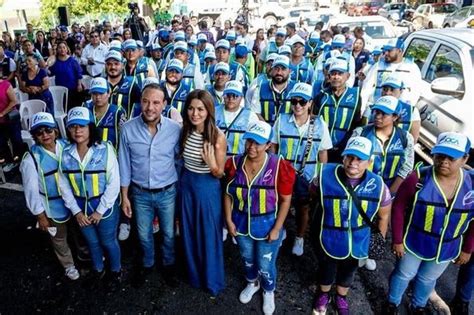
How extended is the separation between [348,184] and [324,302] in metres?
1.19

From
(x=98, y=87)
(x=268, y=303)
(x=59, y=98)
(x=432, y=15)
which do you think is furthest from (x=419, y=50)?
(x=432, y=15)

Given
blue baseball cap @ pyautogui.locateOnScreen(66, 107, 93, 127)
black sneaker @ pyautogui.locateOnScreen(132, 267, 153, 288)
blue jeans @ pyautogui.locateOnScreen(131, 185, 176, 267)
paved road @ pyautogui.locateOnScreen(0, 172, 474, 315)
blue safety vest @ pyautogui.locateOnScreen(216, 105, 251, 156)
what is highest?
blue baseball cap @ pyautogui.locateOnScreen(66, 107, 93, 127)

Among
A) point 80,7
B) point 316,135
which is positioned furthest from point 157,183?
point 80,7

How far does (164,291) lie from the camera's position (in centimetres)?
370

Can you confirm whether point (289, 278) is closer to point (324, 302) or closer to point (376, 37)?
point (324, 302)

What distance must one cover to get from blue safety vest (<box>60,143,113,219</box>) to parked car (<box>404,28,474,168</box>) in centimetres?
394

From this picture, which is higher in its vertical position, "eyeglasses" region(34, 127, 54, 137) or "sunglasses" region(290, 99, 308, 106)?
"sunglasses" region(290, 99, 308, 106)

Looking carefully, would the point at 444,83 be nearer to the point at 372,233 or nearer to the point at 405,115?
the point at 405,115

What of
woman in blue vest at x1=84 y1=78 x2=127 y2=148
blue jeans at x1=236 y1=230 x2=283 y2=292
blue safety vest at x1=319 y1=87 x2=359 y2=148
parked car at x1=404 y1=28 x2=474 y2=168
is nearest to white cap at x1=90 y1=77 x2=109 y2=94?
woman in blue vest at x1=84 y1=78 x2=127 y2=148

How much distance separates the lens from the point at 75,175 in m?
3.20

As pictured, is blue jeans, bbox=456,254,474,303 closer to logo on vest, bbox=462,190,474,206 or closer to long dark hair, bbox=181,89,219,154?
logo on vest, bbox=462,190,474,206

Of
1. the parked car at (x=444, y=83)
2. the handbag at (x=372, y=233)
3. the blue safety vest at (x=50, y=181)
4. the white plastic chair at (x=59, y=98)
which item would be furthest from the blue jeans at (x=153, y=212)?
the white plastic chair at (x=59, y=98)

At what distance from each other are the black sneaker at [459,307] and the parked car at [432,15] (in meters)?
23.1

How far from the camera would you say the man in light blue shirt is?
3.16 metres
